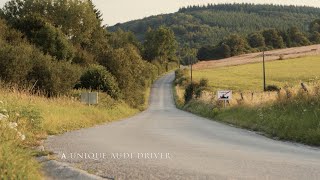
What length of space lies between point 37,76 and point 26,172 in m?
27.1

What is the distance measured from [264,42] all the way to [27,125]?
155 metres

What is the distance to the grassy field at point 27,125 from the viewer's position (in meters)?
6.27

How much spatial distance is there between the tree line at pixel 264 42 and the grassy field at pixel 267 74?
4924cm

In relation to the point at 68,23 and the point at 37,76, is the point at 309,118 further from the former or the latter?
the point at 68,23

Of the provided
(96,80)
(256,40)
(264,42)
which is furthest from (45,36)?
(264,42)

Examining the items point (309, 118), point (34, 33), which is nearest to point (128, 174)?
point (309, 118)

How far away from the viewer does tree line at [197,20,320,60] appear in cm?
15712

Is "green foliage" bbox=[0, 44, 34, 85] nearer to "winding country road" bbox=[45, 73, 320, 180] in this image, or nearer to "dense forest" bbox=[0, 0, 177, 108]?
"dense forest" bbox=[0, 0, 177, 108]

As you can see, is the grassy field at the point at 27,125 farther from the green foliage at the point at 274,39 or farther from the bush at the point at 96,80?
the green foliage at the point at 274,39

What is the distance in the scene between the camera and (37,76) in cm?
3241

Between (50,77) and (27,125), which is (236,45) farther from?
(27,125)

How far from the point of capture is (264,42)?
162750 mm

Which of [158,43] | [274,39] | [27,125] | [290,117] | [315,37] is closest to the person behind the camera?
[27,125]

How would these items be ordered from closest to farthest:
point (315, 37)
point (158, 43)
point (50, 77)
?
point (50, 77)
point (158, 43)
point (315, 37)
